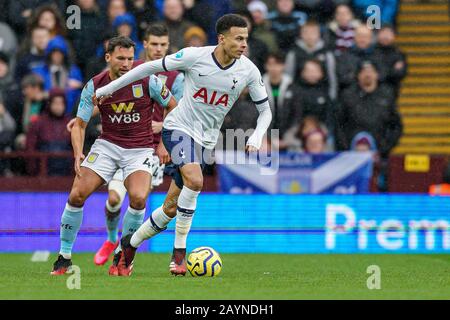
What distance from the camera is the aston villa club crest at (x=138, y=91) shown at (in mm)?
10980

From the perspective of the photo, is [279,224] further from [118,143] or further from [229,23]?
[229,23]

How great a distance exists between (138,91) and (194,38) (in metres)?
5.17

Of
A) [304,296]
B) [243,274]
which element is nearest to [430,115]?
[243,274]

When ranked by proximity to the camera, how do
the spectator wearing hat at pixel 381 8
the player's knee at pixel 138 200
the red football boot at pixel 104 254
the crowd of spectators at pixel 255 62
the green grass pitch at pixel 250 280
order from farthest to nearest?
1. the spectator wearing hat at pixel 381 8
2. the crowd of spectators at pixel 255 62
3. the red football boot at pixel 104 254
4. the player's knee at pixel 138 200
5. the green grass pitch at pixel 250 280

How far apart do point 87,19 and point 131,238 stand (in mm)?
7020

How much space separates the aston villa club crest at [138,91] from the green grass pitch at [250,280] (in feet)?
5.59

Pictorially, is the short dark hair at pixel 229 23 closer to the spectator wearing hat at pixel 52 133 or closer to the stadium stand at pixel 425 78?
the spectator wearing hat at pixel 52 133

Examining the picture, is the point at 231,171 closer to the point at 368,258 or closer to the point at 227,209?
the point at 227,209

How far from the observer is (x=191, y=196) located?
34.7ft

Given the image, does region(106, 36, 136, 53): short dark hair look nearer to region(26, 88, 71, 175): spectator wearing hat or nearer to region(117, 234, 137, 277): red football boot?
region(117, 234, 137, 277): red football boot

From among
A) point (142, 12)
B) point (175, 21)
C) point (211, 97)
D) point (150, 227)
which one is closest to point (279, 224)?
point (175, 21)

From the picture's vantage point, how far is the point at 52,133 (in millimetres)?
15594

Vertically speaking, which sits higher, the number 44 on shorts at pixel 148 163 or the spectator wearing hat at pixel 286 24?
the spectator wearing hat at pixel 286 24

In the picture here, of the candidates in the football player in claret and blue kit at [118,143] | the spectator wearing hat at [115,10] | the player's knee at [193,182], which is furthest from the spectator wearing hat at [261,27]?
the player's knee at [193,182]
